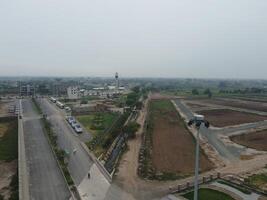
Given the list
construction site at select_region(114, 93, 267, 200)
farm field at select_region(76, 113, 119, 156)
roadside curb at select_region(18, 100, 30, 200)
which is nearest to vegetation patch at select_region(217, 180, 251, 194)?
construction site at select_region(114, 93, 267, 200)

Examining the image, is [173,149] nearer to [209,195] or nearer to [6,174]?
[209,195]

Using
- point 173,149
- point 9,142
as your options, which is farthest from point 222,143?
point 9,142

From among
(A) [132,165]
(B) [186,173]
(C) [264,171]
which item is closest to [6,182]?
(A) [132,165]

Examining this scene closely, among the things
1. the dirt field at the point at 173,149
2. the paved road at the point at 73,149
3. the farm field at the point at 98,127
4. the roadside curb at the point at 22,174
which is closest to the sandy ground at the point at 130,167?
the dirt field at the point at 173,149

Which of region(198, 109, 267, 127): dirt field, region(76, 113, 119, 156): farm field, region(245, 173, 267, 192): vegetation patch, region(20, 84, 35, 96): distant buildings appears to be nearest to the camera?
region(245, 173, 267, 192): vegetation patch

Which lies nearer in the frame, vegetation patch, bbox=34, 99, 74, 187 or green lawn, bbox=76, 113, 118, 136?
vegetation patch, bbox=34, 99, 74, 187

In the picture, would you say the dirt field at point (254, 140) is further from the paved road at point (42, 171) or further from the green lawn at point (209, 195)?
the paved road at point (42, 171)

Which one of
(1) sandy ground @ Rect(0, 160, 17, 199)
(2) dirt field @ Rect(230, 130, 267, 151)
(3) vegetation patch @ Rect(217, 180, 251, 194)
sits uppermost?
(2) dirt field @ Rect(230, 130, 267, 151)

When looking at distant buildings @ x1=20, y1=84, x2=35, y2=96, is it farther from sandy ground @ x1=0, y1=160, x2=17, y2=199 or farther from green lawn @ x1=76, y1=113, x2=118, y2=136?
sandy ground @ x1=0, y1=160, x2=17, y2=199
